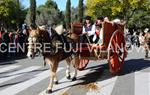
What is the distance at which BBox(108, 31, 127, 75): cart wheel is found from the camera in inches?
526

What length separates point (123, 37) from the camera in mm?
14461

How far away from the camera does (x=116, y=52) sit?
13.7 metres

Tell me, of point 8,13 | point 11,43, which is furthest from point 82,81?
point 8,13

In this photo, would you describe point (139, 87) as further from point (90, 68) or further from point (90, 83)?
point (90, 68)

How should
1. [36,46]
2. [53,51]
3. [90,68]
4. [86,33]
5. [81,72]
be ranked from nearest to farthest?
1. [36,46]
2. [53,51]
3. [86,33]
4. [81,72]
5. [90,68]

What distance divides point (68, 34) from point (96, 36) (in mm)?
1235

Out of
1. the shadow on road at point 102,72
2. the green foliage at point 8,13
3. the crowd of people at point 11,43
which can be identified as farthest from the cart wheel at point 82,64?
the green foliage at point 8,13

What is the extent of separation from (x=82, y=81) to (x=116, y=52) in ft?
6.17

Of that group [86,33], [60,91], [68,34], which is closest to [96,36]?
[86,33]

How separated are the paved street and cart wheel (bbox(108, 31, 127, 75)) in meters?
0.30

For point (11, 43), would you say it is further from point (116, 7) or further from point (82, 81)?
point (116, 7)

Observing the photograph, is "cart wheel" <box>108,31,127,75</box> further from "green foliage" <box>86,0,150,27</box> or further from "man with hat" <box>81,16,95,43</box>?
"green foliage" <box>86,0,150,27</box>

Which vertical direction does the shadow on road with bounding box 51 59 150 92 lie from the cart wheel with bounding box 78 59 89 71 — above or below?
below

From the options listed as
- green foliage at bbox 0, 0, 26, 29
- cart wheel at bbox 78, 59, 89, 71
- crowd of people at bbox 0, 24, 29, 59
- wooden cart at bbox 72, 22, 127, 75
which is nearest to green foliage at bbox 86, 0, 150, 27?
green foliage at bbox 0, 0, 26, 29
